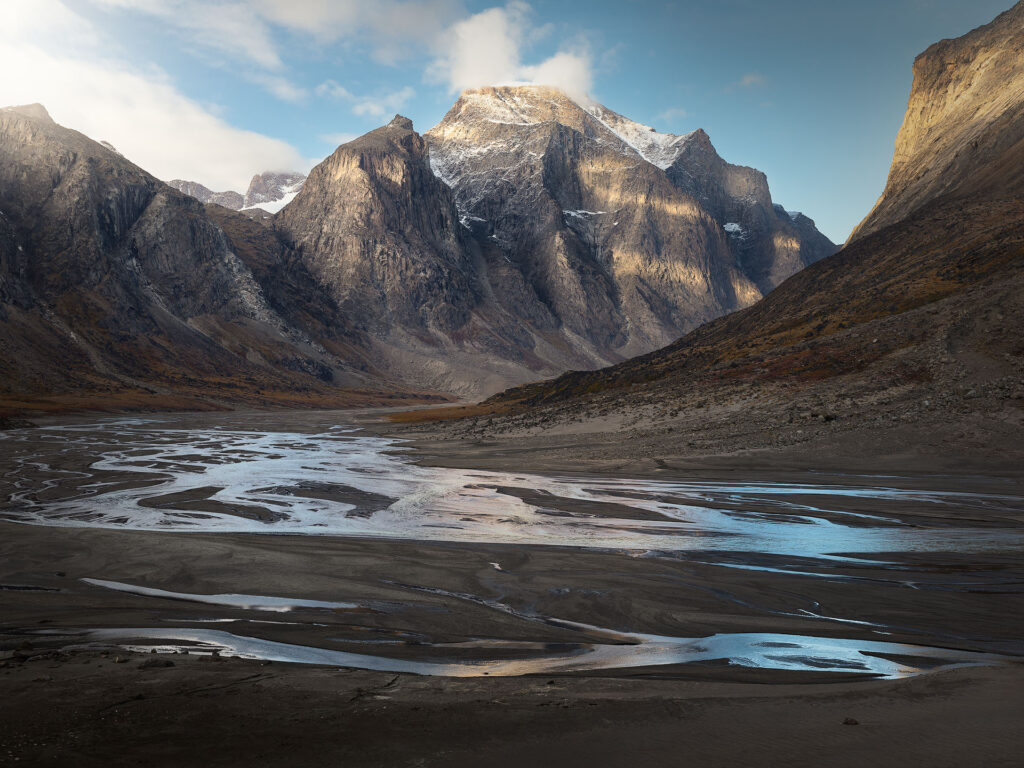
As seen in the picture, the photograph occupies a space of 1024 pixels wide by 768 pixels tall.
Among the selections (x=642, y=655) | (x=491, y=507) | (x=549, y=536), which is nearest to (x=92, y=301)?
(x=491, y=507)

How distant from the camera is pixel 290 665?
905 cm

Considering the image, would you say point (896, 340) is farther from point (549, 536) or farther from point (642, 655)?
point (642, 655)

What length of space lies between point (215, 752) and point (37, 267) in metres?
200

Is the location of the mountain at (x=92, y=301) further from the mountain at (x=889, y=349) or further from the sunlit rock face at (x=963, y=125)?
the sunlit rock face at (x=963, y=125)

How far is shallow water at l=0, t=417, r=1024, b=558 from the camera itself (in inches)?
792

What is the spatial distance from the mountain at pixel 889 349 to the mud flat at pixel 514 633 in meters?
17.7

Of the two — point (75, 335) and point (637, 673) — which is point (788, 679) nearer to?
point (637, 673)

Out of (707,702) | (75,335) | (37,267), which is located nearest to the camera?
(707,702)

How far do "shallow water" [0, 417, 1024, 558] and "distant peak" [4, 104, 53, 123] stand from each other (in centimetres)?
18877

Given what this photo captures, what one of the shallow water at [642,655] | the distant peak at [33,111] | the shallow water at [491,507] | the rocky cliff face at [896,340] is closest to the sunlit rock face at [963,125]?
the rocky cliff face at [896,340]

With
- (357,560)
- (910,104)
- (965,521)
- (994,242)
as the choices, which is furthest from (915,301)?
(910,104)

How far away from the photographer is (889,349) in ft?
184

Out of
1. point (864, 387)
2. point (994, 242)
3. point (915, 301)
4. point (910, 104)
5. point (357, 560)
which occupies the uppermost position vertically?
point (910, 104)

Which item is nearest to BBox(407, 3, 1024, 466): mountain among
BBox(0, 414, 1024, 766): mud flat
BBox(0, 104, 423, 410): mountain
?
BBox(0, 414, 1024, 766): mud flat
